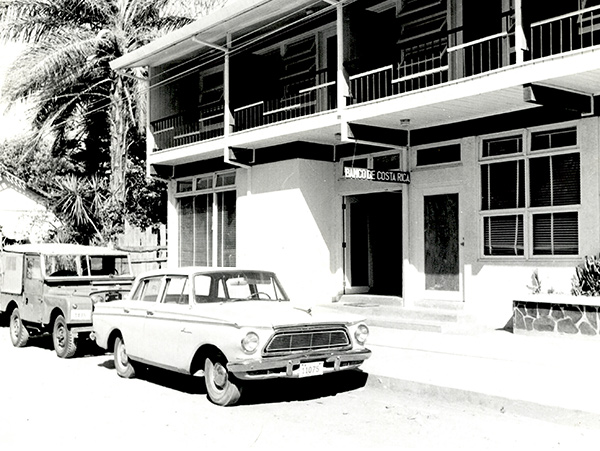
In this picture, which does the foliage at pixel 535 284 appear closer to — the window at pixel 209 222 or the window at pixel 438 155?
the window at pixel 438 155

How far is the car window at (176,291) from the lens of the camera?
30.8 ft

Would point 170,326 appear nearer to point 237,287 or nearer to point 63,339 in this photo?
point 237,287

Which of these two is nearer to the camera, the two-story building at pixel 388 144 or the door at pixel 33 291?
the two-story building at pixel 388 144

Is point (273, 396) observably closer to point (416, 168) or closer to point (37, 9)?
point (416, 168)

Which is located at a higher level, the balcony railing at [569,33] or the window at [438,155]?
the balcony railing at [569,33]

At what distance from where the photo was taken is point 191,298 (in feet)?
30.0

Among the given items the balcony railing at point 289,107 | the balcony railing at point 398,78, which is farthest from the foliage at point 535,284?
the balcony railing at point 289,107

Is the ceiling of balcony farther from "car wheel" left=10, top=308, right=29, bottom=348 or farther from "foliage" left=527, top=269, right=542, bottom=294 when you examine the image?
"car wheel" left=10, top=308, right=29, bottom=348

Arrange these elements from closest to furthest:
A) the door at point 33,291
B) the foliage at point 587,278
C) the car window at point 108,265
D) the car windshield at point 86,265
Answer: the foliage at point 587,278 < the door at point 33,291 < the car windshield at point 86,265 < the car window at point 108,265

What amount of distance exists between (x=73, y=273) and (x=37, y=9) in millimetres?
12562

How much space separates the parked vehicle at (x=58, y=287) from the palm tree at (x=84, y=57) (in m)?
9.09

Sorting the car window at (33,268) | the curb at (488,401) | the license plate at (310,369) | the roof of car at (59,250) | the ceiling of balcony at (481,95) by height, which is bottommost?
the curb at (488,401)

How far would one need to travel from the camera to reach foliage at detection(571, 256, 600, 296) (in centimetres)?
1149

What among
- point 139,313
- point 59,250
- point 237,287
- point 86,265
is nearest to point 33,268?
point 59,250
